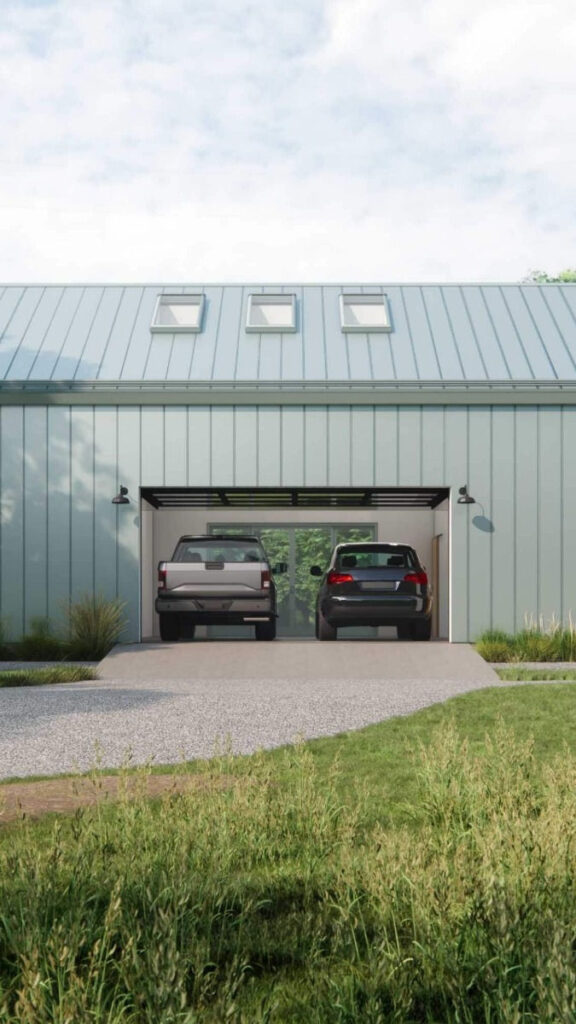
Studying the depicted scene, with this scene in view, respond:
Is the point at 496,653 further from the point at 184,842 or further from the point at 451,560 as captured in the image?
the point at 184,842

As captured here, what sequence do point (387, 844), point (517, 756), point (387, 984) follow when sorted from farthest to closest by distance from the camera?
point (517, 756)
point (387, 844)
point (387, 984)

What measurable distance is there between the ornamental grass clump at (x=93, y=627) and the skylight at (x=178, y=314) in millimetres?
5468

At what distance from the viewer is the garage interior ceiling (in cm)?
1916

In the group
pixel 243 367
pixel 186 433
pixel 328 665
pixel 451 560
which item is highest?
pixel 243 367

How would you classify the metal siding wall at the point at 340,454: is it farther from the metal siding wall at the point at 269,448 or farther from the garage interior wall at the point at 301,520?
the garage interior wall at the point at 301,520

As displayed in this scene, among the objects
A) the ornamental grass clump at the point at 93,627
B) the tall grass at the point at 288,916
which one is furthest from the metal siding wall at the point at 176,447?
the tall grass at the point at 288,916

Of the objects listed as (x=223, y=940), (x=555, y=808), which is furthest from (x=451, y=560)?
(x=223, y=940)

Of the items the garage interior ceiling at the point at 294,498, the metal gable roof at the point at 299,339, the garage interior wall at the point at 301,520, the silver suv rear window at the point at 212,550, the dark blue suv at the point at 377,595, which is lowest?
the dark blue suv at the point at 377,595

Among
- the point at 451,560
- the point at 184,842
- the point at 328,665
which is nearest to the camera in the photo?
the point at 184,842

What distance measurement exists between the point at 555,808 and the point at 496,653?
1077 cm

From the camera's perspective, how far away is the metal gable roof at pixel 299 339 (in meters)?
17.6

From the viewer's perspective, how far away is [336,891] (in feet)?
13.8

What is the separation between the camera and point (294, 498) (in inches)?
847

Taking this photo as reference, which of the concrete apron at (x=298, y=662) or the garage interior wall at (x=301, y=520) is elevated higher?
the garage interior wall at (x=301, y=520)
